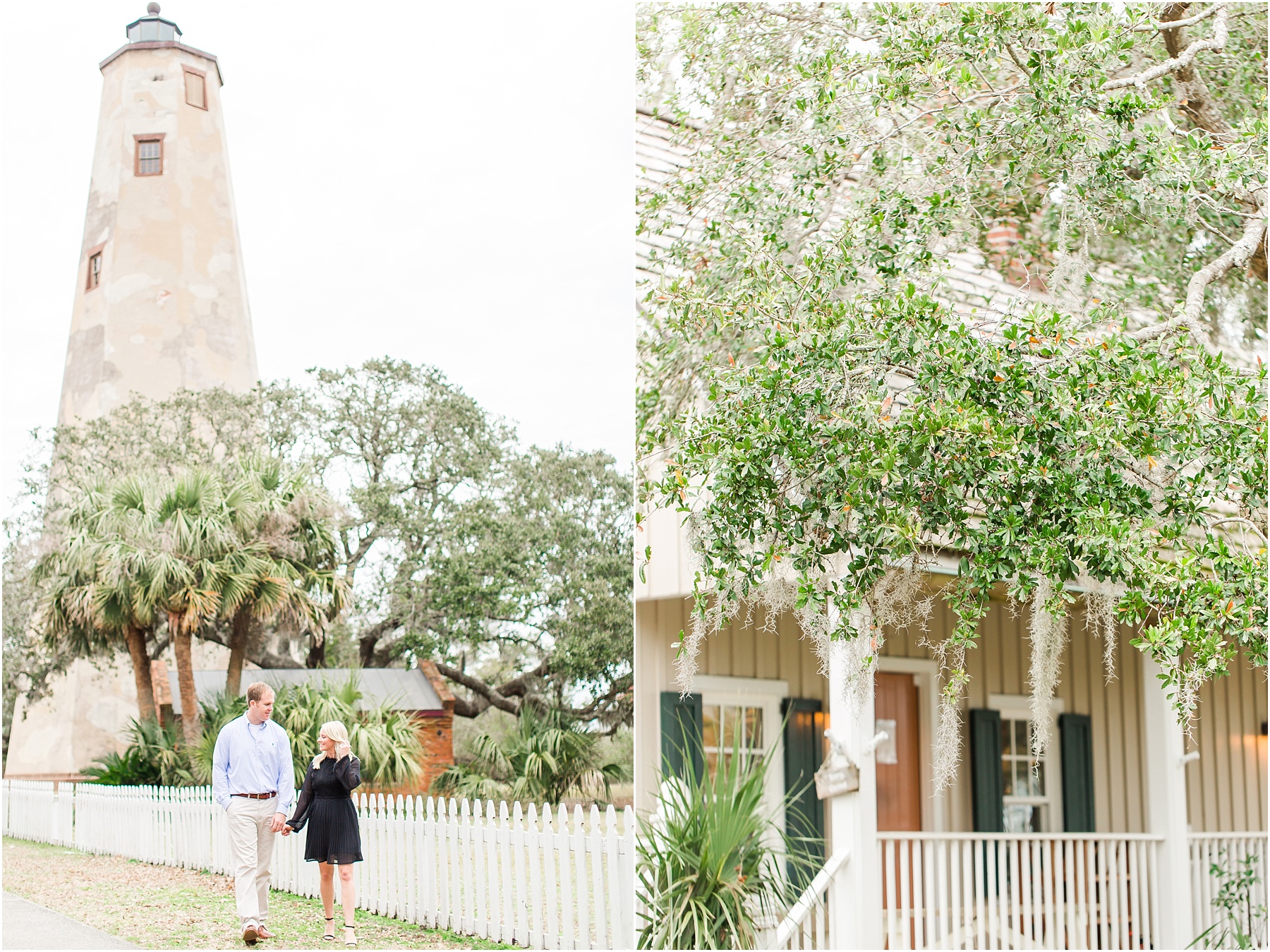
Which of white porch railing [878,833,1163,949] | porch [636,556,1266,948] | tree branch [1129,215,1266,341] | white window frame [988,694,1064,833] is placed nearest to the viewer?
tree branch [1129,215,1266,341]

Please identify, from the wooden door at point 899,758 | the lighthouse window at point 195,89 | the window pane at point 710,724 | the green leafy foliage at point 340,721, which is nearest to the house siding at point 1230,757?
the wooden door at point 899,758

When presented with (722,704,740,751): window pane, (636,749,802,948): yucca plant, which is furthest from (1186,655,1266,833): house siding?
(636,749,802,948): yucca plant

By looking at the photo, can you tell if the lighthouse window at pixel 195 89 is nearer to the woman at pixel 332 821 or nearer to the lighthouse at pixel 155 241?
the lighthouse at pixel 155 241

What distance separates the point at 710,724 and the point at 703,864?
2.26m

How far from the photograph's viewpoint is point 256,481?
651 cm

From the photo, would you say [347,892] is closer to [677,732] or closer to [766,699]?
[677,732]

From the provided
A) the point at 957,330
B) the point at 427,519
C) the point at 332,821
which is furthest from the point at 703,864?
the point at 427,519

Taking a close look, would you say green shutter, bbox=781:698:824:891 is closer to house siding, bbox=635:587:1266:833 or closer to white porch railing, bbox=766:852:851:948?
house siding, bbox=635:587:1266:833

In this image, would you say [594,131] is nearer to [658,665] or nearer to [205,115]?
[205,115]

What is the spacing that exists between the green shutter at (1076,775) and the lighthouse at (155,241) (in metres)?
6.44

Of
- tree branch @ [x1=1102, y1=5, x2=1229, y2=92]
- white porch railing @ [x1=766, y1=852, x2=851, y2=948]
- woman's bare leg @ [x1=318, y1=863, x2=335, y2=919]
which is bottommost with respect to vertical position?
white porch railing @ [x1=766, y1=852, x2=851, y2=948]

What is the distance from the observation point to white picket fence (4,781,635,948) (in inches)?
213

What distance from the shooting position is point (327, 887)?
546 cm

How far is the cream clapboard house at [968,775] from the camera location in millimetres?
6230
